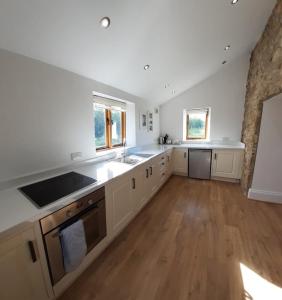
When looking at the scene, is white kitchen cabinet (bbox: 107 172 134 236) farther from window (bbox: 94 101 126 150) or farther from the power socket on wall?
window (bbox: 94 101 126 150)

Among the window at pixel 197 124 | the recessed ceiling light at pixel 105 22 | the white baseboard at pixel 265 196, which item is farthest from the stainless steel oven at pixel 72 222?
the window at pixel 197 124

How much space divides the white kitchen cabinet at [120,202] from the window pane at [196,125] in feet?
9.70

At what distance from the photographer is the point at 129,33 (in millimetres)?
1558

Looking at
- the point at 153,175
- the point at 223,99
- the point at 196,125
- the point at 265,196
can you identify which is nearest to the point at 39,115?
the point at 153,175

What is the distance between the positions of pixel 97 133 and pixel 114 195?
47.3 inches

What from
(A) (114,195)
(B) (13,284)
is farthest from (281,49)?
(B) (13,284)

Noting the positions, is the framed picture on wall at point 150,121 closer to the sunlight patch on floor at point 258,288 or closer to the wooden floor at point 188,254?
the wooden floor at point 188,254

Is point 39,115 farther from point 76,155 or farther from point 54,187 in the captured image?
point 54,187

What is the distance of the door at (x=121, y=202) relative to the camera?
1.69 meters

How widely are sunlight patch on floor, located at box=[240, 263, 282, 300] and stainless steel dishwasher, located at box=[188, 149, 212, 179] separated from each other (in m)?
2.39

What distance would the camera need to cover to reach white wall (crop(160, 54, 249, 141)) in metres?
3.58

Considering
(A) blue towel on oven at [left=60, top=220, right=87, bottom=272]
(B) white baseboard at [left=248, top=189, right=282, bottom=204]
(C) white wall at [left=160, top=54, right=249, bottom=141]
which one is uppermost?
(C) white wall at [left=160, top=54, right=249, bottom=141]

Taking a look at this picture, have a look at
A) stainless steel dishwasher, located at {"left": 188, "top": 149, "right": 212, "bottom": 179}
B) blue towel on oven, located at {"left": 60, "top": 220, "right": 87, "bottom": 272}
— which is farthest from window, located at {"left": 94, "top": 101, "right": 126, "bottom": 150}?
stainless steel dishwasher, located at {"left": 188, "top": 149, "right": 212, "bottom": 179}

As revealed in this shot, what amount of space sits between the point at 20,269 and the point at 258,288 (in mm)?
1817
